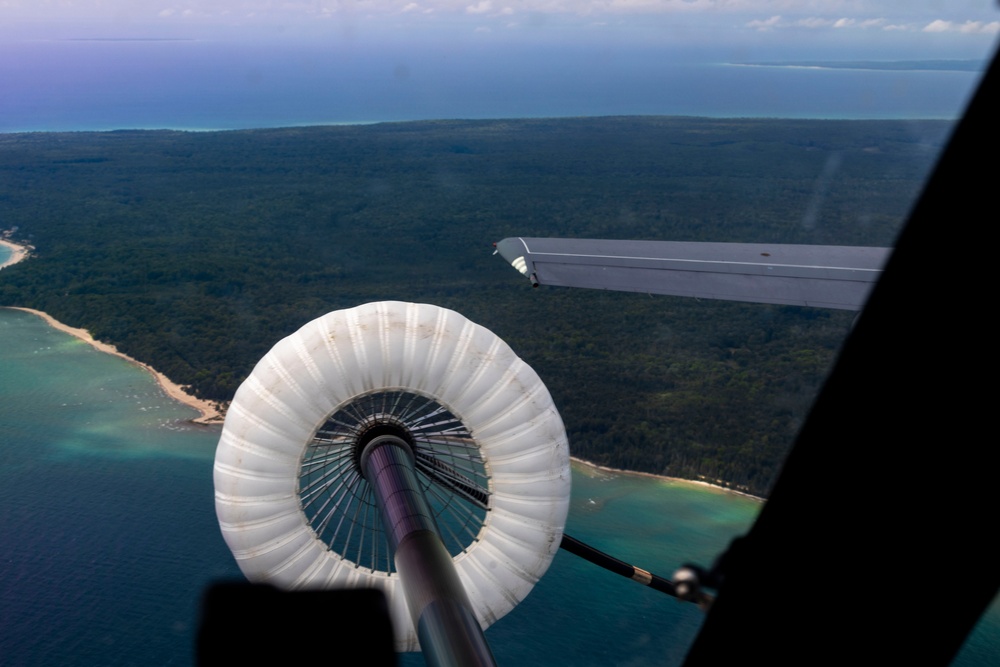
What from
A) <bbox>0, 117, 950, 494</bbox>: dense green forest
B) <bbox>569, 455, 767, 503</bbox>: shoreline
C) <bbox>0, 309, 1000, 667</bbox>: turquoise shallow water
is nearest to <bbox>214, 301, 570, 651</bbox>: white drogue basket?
<bbox>0, 117, 950, 494</bbox>: dense green forest

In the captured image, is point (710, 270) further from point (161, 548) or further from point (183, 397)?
point (183, 397)

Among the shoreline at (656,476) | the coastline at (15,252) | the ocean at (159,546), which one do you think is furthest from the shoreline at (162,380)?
the shoreline at (656,476)

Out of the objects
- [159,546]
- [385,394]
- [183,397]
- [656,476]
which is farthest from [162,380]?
[385,394]

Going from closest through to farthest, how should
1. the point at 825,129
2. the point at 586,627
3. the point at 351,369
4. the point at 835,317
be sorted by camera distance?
the point at 351,369, the point at 586,627, the point at 835,317, the point at 825,129

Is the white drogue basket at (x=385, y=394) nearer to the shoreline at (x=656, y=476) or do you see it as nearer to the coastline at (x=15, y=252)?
the shoreline at (x=656, y=476)

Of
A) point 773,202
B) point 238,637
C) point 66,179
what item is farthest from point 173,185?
point 238,637

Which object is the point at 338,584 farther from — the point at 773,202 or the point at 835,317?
the point at 773,202
